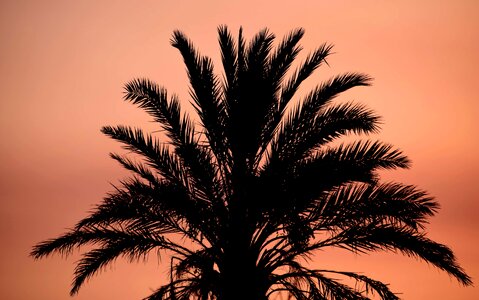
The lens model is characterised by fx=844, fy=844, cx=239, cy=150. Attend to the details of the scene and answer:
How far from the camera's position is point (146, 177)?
56.1ft

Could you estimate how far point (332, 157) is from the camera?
51.8 feet

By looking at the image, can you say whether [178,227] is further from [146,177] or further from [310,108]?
[310,108]

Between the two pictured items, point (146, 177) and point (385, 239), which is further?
point (146, 177)

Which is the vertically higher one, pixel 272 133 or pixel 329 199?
pixel 272 133

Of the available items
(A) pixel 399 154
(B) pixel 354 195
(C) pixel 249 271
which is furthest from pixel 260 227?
(A) pixel 399 154

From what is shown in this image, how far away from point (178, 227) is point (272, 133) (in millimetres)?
2581

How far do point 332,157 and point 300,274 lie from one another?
2280 mm

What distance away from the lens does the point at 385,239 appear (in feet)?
51.1

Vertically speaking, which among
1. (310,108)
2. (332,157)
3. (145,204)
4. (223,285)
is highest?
(310,108)

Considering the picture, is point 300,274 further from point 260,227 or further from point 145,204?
point 145,204

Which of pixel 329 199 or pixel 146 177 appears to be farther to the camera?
pixel 146 177

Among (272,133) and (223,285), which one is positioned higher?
(272,133)

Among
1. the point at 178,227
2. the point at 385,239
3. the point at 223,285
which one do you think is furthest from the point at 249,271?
the point at 385,239

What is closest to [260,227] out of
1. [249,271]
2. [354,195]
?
[249,271]
